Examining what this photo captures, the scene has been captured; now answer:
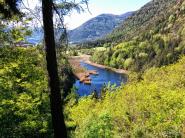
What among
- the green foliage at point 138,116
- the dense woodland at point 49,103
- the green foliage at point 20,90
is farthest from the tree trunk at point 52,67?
the green foliage at point 138,116

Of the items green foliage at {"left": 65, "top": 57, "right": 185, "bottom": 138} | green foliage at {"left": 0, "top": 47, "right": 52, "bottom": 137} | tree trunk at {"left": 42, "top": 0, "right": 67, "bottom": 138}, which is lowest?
green foliage at {"left": 65, "top": 57, "right": 185, "bottom": 138}

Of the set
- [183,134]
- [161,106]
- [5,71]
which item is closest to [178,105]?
[161,106]

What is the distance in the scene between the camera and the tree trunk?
12477 mm

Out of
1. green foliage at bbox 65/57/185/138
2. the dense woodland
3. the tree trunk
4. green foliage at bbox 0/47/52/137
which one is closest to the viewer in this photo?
the tree trunk

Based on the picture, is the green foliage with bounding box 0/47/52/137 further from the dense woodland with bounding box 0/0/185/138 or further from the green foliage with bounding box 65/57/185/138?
the green foliage with bounding box 65/57/185/138

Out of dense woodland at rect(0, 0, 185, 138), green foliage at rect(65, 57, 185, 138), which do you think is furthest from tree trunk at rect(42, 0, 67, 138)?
green foliage at rect(65, 57, 185, 138)

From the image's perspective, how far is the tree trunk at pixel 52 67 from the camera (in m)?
12.5

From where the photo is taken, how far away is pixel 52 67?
41.3 feet

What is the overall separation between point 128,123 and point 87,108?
14710 mm

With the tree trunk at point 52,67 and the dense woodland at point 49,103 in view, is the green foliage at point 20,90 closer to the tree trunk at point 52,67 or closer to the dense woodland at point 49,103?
the dense woodland at point 49,103

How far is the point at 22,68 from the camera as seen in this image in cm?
3023

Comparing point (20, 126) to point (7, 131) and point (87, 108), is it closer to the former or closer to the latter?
point (7, 131)

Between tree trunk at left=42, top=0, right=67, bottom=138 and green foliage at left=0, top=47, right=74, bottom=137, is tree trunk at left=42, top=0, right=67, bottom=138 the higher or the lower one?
the higher one

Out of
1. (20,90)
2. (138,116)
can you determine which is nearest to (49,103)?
(20,90)
